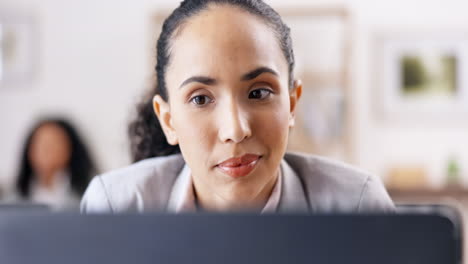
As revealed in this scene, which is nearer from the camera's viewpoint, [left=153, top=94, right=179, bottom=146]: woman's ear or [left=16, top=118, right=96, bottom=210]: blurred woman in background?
[left=153, top=94, right=179, bottom=146]: woman's ear

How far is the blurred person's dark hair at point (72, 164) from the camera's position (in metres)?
2.81

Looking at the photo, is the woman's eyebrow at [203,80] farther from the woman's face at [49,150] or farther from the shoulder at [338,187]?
the woman's face at [49,150]

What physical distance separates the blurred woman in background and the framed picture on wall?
1616mm

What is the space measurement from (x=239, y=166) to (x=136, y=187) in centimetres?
17

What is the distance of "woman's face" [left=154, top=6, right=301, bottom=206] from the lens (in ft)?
1.98

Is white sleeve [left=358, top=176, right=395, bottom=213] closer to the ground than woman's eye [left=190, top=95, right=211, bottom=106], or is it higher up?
closer to the ground

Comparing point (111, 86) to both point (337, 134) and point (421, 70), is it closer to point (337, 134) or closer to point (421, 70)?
point (337, 134)

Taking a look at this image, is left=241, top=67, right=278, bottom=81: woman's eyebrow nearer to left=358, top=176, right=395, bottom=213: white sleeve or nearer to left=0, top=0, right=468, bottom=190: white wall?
left=358, top=176, right=395, bottom=213: white sleeve

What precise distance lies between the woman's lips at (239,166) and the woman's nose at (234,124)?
28mm

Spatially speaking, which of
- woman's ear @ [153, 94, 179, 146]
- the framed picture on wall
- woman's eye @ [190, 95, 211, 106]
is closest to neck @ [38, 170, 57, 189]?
the framed picture on wall

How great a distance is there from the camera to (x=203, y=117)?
62 centimetres

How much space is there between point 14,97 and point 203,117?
9.61 feet

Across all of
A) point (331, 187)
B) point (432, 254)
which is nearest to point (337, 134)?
point (331, 187)

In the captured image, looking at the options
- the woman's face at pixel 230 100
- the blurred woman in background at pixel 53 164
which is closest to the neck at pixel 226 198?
the woman's face at pixel 230 100
